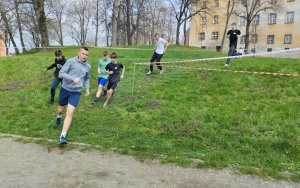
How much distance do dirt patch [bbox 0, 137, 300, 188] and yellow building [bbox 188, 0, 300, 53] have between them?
1760 inches

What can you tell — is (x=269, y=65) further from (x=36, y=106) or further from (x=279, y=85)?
(x=36, y=106)

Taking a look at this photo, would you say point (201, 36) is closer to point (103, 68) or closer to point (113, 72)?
point (103, 68)

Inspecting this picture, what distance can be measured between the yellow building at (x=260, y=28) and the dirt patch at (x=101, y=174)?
147ft

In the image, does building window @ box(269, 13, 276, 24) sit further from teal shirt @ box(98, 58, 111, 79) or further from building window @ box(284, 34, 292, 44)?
teal shirt @ box(98, 58, 111, 79)

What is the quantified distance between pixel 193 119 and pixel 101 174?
3.25 meters

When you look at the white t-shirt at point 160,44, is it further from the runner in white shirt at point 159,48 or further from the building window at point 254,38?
the building window at point 254,38

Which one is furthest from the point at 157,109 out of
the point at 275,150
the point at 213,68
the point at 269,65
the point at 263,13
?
the point at 263,13

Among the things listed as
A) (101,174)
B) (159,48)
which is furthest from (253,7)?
(101,174)

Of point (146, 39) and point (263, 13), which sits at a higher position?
point (263, 13)

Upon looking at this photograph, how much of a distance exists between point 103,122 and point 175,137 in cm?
201

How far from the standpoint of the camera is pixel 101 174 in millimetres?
4699

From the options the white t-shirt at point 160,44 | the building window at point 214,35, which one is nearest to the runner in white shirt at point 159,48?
the white t-shirt at point 160,44

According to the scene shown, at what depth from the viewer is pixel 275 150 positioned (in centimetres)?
577

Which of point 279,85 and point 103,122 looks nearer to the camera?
point 103,122
